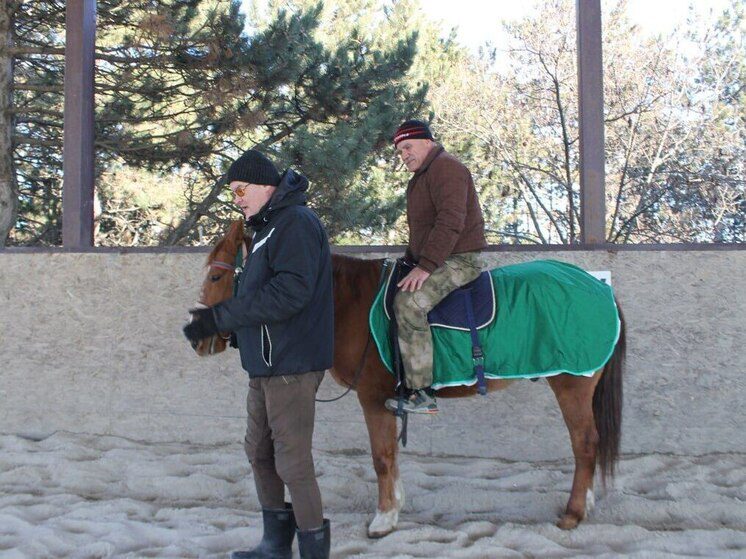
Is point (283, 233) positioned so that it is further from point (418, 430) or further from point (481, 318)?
point (418, 430)

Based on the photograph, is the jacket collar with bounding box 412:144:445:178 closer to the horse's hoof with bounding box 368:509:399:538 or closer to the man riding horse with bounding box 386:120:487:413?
the man riding horse with bounding box 386:120:487:413

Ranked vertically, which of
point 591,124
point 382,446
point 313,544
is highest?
point 591,124

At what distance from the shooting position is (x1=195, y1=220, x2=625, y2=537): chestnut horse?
340 cm

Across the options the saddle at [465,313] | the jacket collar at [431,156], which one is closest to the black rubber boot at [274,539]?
the saddle at [465,313]

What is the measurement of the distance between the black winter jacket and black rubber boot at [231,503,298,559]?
0.64m

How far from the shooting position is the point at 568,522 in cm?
335

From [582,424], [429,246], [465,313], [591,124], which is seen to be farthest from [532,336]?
[591,124]

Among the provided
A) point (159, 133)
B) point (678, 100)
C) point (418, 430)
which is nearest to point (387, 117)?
point (159, 133)

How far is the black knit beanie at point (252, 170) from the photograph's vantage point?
2740 mm

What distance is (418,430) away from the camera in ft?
15.1

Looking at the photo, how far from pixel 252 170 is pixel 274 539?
1.52 metres

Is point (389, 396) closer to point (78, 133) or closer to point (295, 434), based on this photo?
point (295, 434)

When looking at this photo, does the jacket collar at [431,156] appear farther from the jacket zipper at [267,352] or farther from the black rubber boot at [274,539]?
the black rubber boot at [274,539]

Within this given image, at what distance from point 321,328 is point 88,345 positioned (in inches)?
116
